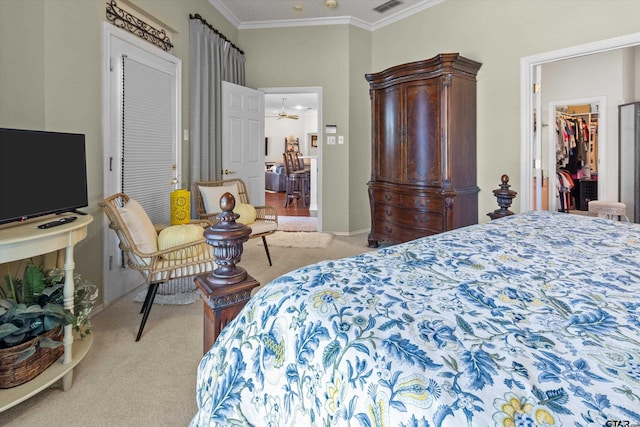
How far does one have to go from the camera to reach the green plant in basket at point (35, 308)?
61.2 inches

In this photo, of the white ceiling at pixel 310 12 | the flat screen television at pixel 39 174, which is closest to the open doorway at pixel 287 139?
the white ceiling at pixel 310 12

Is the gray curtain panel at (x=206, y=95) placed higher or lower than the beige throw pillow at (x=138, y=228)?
higher

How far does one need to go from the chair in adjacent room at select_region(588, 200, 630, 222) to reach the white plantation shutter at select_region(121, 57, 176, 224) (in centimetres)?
538

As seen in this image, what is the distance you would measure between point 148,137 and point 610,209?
18.4ft

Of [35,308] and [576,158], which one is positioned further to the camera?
[576,158]

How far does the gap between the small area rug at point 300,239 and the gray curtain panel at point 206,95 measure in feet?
3.90

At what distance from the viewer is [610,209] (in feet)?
15.4

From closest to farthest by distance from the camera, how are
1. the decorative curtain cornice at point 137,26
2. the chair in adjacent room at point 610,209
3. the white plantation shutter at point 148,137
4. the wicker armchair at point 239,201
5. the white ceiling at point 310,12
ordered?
1. the decorative curtain cornice at point 137,26
2. the white plantation shutter at point 148,137
3. the wicker armchair at point 239,201
4. the white ceiling at point 310,12
5. the chair in adjacent room at point 610,209

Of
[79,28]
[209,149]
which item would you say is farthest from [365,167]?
[79,28]

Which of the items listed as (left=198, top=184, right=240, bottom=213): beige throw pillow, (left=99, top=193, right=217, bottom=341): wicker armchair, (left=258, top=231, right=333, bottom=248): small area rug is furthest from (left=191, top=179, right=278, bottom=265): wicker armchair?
(left=99, top=193, right=217, bottom=341): wicker armchair

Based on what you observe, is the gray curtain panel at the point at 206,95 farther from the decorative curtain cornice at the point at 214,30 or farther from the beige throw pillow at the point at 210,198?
the beige throw pillow at the point at 210,198

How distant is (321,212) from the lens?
17.6 feet

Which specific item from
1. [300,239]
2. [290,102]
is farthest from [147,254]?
[290,102]

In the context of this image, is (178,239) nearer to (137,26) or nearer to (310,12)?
(137,26)
